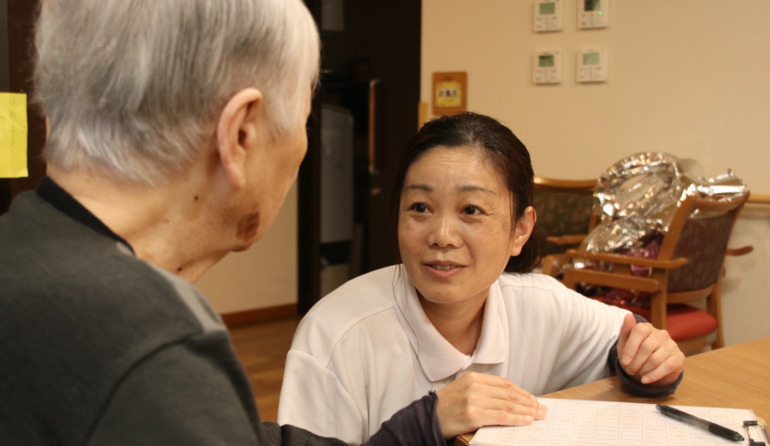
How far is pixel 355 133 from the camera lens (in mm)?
4914

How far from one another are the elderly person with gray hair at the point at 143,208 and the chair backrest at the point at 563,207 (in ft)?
10.1

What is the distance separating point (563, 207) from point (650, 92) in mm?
Answer: 750

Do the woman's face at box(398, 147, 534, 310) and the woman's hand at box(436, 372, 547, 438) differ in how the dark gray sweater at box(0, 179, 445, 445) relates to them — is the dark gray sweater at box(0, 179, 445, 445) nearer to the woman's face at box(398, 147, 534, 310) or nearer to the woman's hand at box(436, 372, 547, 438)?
the woman's hand at box(436, 372, 547, 438)

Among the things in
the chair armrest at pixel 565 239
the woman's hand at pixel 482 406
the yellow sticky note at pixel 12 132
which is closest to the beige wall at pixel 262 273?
the chair armrest at pixel 565 239

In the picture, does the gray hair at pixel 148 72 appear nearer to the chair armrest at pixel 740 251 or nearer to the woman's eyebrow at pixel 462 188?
the woman's eyebrow at pixel 462 188

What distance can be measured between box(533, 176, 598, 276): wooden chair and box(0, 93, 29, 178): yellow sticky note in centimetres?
255

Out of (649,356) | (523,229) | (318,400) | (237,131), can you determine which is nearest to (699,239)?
(523,229)

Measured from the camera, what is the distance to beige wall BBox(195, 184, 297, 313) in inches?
183

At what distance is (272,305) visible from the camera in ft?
16.4

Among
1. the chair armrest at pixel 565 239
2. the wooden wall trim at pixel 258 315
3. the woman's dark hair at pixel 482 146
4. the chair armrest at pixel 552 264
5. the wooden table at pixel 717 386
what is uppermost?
the woman's dark hair at pixel 482 146

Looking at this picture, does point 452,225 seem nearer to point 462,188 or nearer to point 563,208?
point 462,188

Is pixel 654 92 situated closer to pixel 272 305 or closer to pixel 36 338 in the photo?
pixel 272 305

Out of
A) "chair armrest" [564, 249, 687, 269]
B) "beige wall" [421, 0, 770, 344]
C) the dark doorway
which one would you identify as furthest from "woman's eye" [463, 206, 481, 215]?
the dark doorway

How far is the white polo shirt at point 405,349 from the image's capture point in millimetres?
1147
